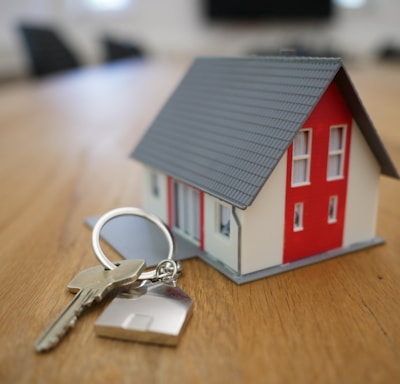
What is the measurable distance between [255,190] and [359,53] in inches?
221

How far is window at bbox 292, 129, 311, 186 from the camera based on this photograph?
72cm

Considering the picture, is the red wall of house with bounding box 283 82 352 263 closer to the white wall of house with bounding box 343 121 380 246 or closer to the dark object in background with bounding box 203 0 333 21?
the white wall of house with bounding box 343 121 380 246

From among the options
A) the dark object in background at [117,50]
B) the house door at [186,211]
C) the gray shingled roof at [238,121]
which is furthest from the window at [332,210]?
the dark object in background at [117,50]

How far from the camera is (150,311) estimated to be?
577 mm

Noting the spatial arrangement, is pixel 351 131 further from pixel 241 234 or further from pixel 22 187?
pixel 22 187

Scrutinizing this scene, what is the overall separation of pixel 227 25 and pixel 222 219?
17.6 feet

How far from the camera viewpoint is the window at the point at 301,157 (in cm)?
72

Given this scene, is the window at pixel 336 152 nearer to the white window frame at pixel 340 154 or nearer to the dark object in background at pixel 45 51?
the white window frame at pixel 340 154

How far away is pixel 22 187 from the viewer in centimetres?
122

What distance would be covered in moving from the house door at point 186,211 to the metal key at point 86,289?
177 mm

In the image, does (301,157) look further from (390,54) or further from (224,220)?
(390,54)

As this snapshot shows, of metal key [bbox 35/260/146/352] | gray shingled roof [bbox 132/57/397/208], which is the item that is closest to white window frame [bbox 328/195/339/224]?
gray shingled roof [bbox 132/57/397/208]

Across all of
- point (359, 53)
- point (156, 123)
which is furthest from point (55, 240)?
point (359, 53)

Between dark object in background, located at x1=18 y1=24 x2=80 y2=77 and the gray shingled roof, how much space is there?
116 inches
